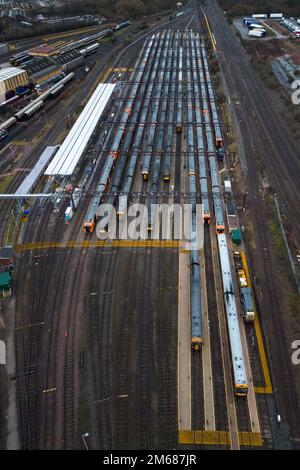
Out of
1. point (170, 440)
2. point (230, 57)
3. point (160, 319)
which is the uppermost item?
point (230, 57)

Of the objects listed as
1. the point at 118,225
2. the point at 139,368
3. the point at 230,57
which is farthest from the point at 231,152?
the point at 230,57

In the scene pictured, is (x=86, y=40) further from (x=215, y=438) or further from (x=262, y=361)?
(x=215, y=438)

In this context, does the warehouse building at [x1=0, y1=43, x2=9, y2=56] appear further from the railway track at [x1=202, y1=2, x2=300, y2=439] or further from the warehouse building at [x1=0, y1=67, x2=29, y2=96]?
the railway track at [x1=202, y1=2, x2=300, y2=439]

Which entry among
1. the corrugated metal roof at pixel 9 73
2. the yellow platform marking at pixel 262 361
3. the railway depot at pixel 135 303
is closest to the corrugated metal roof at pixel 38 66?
the corrugated metal roof at pixel 9 73

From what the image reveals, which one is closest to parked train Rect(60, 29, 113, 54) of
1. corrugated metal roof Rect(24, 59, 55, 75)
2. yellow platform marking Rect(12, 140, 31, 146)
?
corrugated metal roof Rect(24, 59, 55, 75)

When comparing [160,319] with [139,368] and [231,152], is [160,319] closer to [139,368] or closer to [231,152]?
[139,368]

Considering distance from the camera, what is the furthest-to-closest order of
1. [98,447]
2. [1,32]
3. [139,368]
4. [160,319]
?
[1,32]
[160,319]
[139,368]
[98,447]

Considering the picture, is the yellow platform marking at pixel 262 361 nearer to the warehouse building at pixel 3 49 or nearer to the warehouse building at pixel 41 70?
the warehouse building at pixel 41 70
